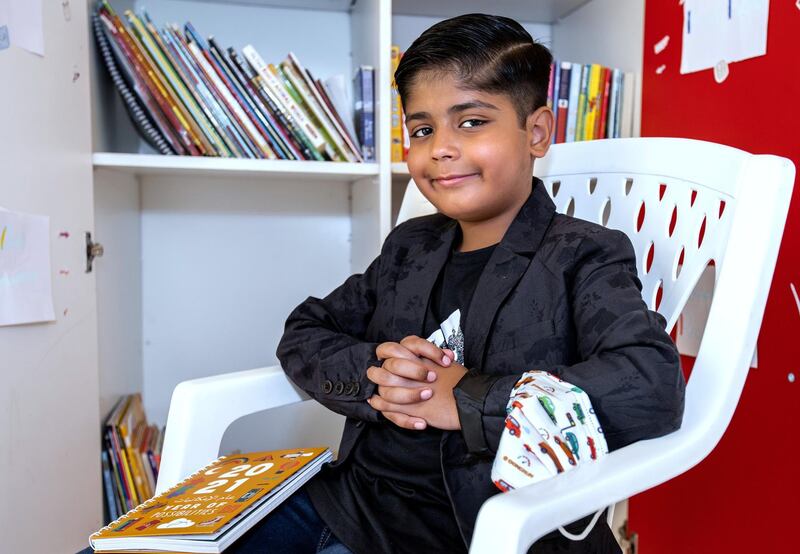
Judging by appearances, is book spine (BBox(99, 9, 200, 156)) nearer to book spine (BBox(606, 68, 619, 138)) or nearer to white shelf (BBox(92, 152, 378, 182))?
white shelf (BBox(92, 152, 378, 182))

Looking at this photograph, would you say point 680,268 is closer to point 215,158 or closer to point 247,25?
point 215,158

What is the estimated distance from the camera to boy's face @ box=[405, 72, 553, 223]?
840 mm

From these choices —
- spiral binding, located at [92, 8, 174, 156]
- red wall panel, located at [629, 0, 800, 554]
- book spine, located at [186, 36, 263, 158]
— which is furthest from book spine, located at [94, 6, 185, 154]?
red wall panel, located at [629, 0, 800, 554]

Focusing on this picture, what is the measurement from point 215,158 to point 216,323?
1.76 ft

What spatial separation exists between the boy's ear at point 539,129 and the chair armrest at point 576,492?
1.34 feet

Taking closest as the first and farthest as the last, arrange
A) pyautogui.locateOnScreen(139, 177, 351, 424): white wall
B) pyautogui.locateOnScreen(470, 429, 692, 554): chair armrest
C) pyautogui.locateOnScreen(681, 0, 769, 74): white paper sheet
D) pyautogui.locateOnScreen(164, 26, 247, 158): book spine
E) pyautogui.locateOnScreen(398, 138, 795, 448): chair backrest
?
1. pyautogui.locateOnScreen(470, 429, 692, 554): chair armrest
2. pyautogui.locateOnScreen(398, 138, 795, 448): chair backrest
3. pyautogui.locateOnScreen(681, 0, 769, 74): white paper sheet
4. pyautogui.locateOnScreen(164, 26, 247, 158): book spine
5. pyautogui.locateOnScreen(139, 177, 351, 424): white wall

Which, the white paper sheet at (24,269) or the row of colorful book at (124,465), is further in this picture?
the row of colorful book at (124,465)

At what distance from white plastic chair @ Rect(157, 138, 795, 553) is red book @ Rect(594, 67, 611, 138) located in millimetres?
405

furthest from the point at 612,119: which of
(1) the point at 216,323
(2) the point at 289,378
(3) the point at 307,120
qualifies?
(1) the point at 216,323

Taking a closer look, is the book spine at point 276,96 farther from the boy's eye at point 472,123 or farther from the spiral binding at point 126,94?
the boy's eye at point 472,123

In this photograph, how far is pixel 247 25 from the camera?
5.27 feet

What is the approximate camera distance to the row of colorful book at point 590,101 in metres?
1.42

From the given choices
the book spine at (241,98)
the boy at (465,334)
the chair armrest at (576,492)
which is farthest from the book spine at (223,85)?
the chair armrest at (576,492)

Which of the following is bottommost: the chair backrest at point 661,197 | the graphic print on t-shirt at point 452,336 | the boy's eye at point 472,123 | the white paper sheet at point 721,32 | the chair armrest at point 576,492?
the chair armrest at point 576,492
